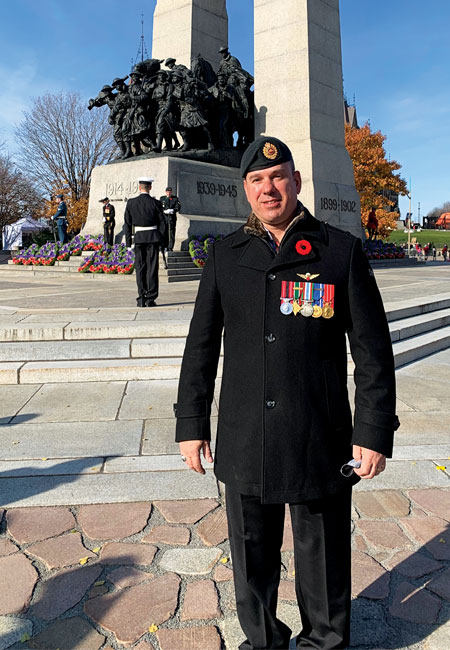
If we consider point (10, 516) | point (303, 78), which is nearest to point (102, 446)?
point (10, 516)

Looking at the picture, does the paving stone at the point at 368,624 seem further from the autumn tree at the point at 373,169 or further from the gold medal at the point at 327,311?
the autumn tree at the point at 373,169

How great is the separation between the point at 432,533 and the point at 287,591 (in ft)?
3.13

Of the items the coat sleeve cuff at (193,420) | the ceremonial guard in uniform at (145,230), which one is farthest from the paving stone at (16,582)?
the ceremonial guard in uniform at (145,230)

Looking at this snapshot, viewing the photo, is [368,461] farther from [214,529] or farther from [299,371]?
[214,529]

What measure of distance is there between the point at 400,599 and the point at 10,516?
2.12 metres

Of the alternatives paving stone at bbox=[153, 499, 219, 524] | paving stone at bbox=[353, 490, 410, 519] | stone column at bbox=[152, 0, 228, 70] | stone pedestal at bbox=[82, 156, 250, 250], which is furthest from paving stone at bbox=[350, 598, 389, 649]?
stone column at bbox=[152, 0, 228, 70]

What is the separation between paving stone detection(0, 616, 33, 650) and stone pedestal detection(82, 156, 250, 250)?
14280 mm

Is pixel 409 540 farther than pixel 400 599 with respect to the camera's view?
Yes

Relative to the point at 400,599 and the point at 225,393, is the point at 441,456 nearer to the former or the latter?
the point at 400,599

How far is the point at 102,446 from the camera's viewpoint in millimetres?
4246

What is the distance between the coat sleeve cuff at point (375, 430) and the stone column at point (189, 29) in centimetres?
2216

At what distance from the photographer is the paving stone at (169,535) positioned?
2.91m

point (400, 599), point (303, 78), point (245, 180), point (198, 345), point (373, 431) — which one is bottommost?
point (400, 599)

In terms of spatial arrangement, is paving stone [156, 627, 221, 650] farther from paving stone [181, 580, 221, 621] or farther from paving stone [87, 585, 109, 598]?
paving stone [87, 585, 109, 598]
